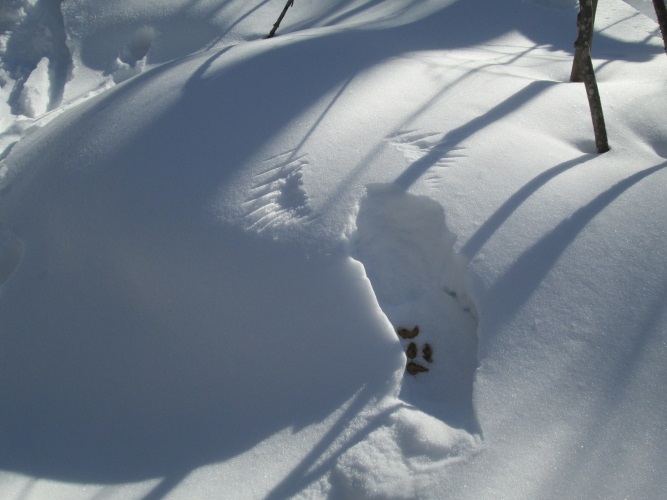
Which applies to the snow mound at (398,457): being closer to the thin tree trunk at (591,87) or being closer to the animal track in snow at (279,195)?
the animal track in snow at (279,195)

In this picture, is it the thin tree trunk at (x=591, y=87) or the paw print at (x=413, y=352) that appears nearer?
the paw print at (x=413, y=352)

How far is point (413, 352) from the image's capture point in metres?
1.72

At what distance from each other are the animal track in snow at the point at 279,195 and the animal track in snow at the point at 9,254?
3.04 ft

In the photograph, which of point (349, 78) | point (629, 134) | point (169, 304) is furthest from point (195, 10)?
point (629, 134)

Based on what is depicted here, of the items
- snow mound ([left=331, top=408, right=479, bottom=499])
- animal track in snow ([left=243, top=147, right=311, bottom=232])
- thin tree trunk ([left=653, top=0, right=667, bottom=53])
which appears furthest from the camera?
thin tree trunk ([left=653, top=0, right=667, bottom=53])

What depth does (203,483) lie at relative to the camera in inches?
59.1

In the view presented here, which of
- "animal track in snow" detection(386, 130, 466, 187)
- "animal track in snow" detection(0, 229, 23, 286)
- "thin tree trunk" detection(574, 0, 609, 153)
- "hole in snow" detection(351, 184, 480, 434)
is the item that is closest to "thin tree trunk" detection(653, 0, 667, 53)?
"thin tree trunk" detection(574, 0, 609, 153)

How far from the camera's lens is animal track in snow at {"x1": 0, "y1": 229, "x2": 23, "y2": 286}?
2105 millimetres

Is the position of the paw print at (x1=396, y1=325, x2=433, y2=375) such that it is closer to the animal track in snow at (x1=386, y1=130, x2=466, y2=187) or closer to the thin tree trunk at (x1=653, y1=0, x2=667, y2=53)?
the animal track in snow at (x1=386, y1=130, x2=466, y2=187)

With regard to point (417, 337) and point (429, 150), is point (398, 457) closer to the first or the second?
point (417, 337)

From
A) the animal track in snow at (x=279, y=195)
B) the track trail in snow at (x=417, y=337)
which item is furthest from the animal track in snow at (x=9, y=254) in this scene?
the track trail in snow at (x=417, y=337)

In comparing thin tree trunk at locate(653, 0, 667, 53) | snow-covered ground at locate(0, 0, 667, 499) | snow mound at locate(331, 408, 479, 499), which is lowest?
snow mound at locate(331, 408, 479, 499)

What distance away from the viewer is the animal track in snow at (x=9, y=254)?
211 centimetres

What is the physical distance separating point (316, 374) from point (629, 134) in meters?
1.65
